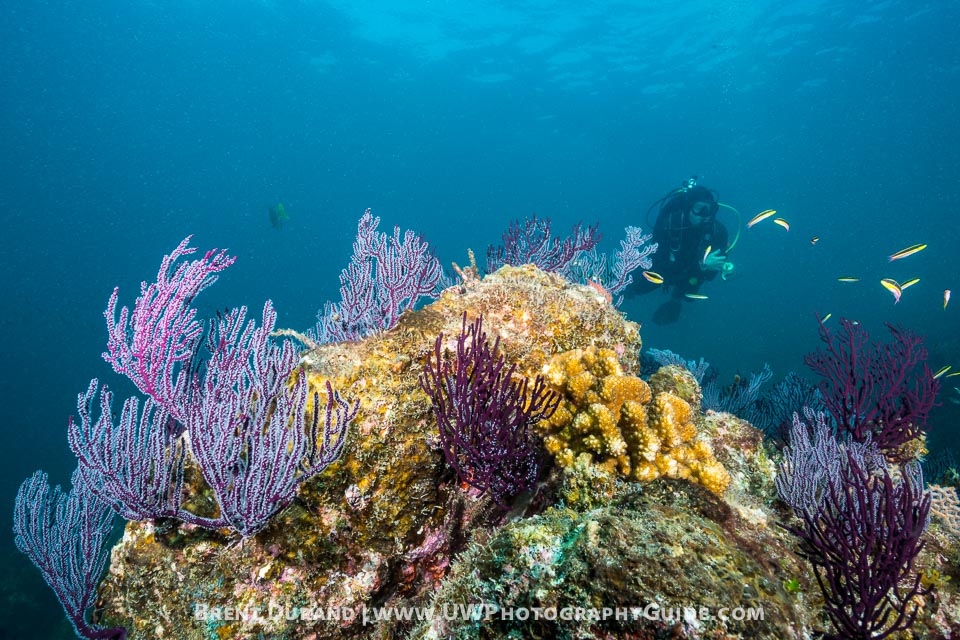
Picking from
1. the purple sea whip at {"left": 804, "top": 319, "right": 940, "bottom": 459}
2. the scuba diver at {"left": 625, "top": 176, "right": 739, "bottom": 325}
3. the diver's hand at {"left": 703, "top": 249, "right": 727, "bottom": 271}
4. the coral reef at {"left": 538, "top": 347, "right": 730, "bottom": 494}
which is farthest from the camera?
the scuba diver at {"left": 625, "top": 176, "right": 739, "bottom": 325}

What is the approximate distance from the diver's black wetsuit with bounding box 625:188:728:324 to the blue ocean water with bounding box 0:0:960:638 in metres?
3.32

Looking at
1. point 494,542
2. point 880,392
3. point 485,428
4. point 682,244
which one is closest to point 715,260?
point 682,244

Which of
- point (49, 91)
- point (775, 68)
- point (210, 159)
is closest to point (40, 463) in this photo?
point (775, 68)

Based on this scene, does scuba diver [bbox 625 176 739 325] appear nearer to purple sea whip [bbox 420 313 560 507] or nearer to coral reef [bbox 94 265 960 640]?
coral reef [bbox 94 265 960 640]

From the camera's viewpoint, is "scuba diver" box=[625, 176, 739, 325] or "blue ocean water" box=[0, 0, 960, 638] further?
"blue ocean water" box=[0, 0, 960, 638]

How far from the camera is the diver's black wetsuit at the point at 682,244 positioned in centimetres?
1525

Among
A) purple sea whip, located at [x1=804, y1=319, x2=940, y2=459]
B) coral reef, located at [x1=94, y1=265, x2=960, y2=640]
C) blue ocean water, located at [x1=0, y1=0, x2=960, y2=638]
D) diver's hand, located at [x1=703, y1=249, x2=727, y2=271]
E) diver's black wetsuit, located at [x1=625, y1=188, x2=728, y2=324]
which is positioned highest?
blue ocean water, located at [x1=0, y1=0, x2=960, y2=638]

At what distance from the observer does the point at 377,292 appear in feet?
15.4

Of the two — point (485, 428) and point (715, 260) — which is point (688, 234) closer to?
point (715, 260)

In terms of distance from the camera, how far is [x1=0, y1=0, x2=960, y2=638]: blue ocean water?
40.8 m

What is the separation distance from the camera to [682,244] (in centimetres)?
1549

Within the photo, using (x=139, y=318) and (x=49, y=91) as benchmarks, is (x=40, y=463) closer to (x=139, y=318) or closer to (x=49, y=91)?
(x=139, y=318)

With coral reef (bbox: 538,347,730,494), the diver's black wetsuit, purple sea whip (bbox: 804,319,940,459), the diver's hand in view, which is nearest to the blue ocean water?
the diver's black wetsuit

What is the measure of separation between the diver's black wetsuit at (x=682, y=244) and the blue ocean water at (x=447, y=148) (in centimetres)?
332
